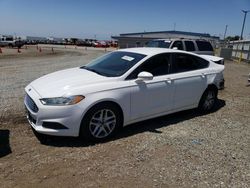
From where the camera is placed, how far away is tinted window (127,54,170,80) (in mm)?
5497

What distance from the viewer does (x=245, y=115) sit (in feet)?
23.6

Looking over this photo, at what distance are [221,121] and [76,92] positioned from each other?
3503 millimetres

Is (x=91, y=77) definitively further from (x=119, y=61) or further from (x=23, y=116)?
(x=23, y=116)

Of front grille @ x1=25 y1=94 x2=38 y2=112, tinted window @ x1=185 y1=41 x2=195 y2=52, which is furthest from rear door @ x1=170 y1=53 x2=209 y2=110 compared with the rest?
tinted window @ x1=185 y1=41 x2=195 y2=52

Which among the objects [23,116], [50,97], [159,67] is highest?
[159,67]

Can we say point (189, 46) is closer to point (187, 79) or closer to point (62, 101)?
point (187, 79)

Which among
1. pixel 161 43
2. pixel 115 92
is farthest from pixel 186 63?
pixel 161 43

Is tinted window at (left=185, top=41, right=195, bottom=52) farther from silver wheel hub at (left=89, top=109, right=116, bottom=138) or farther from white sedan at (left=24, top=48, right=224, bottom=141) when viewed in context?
silver wheel hub at (left=89, top=109, right=116, bottom=138)

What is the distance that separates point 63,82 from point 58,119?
780 mm

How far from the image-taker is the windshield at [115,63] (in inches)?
217

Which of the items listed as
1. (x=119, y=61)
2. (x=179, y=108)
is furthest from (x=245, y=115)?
(x=119, y=61)

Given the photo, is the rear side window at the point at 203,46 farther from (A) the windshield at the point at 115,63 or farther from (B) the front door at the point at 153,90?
(A) the windshield at the point at 115,63

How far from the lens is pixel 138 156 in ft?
14.9

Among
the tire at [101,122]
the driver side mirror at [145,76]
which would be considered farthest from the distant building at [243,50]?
the tire at [101,122]
